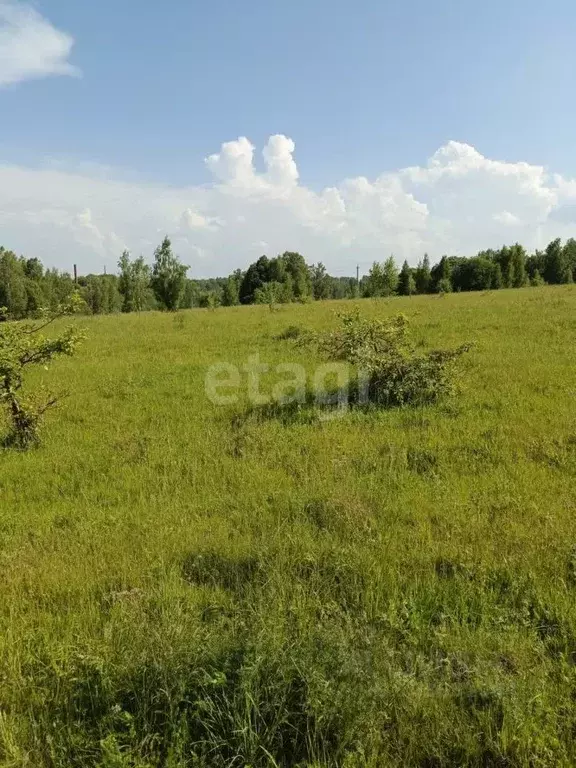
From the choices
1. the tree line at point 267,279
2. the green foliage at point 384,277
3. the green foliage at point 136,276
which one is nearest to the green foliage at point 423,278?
the tree line at point 267,279

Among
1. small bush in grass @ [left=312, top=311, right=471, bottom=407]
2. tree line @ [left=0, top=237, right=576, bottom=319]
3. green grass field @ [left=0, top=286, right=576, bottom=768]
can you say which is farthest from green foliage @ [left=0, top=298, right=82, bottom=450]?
tree line @ [left=0, top=237, right=576, bottom=319]

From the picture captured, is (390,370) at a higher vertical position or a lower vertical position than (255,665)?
higher

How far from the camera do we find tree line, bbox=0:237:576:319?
142ft

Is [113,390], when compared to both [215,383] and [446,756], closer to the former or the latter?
[215,383]

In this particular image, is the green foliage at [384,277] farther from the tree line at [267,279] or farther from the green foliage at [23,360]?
the green foliage at [23,360]

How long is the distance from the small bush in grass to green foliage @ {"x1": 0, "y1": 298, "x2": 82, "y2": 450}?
16.4 feet

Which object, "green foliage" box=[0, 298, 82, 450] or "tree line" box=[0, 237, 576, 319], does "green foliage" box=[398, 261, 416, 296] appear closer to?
"tree line" box=[0, 237, 576, 319]

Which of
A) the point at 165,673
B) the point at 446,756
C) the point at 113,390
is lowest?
the point at 446,756

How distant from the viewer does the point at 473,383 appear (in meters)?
9.43

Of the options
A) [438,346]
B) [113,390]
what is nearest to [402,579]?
[113,390]

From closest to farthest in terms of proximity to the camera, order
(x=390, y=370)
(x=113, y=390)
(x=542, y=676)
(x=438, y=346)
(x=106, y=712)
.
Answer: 1. (x=106, y=712)
2. (x=542, y=676)
3. (x=390, y=370)
4. (x=113, y=390)
5. (x=438, y=346)

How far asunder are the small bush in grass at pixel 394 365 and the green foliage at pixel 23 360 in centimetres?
500

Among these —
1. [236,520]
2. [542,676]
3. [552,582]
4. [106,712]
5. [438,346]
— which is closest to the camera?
[106,712]

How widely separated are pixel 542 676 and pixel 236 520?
295 centimetres
